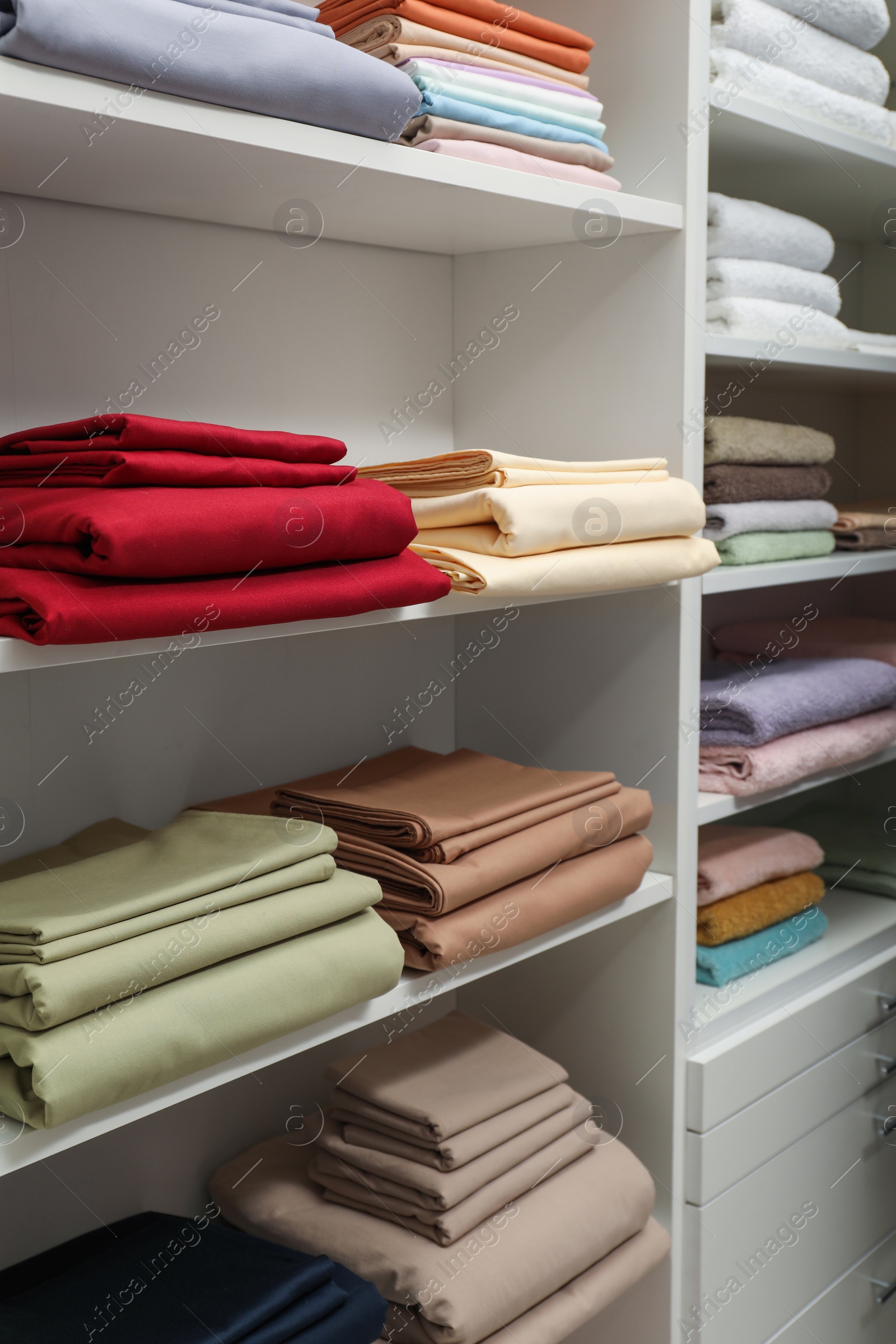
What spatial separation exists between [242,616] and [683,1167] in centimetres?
90

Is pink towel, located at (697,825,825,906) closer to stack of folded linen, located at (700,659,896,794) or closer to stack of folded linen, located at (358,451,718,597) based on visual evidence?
stack of folded linen, located at (700,659,896,794)

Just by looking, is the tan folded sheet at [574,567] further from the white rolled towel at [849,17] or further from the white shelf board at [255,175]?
the white rolled towel at [849,17]

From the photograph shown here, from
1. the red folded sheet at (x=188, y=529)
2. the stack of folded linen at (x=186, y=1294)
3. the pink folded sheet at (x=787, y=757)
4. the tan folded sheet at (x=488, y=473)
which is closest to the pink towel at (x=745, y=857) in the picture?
the pink folded sheet at (x=787, y=757)

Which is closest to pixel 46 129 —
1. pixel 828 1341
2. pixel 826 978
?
pixel 826 978

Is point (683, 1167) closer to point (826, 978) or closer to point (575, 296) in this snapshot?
point (826, 978)

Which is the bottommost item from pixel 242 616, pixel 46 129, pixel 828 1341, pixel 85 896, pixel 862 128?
pixel 828 1341

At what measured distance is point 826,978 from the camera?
4.97 feet

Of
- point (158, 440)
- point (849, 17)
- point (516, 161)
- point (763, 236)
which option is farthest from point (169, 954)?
point (849, 17)

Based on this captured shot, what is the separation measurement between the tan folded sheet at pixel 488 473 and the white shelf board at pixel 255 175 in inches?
9.1

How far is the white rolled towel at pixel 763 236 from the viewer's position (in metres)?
1.36

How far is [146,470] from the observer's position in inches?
30.4

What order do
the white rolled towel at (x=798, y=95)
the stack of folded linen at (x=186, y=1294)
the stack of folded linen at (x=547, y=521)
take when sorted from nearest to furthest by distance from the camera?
1. the stack of folded linen at (x=186, y=1294)
2. the stack of folded linen at (x=547, y=521)
3. the white rolled towel at (x=798, y=95)

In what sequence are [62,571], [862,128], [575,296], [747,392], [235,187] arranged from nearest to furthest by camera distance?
1. [62,571]
2. [235,187]
3. [575,296]
4. [862,128]
5. [747,392]

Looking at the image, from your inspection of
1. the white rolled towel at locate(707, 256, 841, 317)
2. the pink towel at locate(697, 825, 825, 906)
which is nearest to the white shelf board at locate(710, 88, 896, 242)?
the white rolled towel at locate(707, 256, 841, 317)
